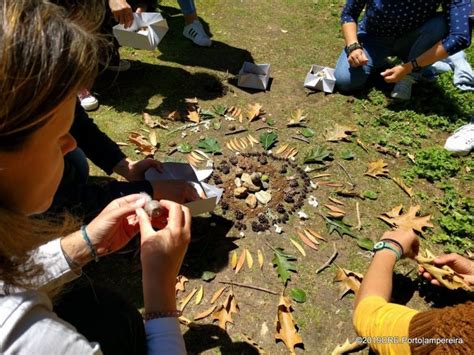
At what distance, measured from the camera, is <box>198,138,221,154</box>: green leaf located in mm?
3023

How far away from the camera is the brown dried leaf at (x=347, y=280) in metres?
2.27

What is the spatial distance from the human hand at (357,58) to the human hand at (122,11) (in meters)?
1.83

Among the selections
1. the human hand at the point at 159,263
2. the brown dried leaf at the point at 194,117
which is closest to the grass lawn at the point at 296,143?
the brown dried leaf at the point at 194,117

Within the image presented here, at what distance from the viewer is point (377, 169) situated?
2.96 m

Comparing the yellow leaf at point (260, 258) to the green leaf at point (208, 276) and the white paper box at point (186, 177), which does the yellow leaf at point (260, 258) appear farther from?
the white paper box at point (186, 177)

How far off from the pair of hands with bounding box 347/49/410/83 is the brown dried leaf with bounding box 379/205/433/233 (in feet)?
4.17

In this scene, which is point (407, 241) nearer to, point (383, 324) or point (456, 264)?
point (456, 264)

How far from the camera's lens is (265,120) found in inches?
132

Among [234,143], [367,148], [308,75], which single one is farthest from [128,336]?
[308,75]

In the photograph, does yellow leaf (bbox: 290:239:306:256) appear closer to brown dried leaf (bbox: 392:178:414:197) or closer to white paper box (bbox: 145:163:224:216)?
white paper box (bbox: 145:163:224:216)

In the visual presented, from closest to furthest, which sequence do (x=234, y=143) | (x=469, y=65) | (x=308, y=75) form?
(x=234, y=143)
(x=308, y=75)
(x=469, y=65)

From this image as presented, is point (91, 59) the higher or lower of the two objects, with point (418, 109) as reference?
higher

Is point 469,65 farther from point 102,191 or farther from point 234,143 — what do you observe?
point 102,191

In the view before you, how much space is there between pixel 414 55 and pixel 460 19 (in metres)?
0.50
